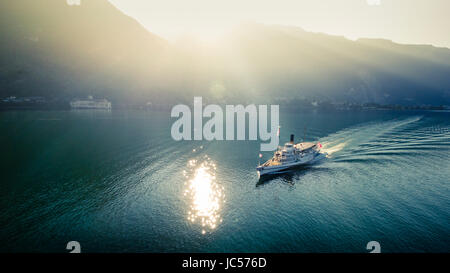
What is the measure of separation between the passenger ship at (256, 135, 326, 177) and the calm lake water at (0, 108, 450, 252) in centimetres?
278

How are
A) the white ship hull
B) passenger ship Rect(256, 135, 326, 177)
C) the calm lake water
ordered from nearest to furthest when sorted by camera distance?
the calm lake water → the white ship hull → passenger ship Rect(256, 135, 326, 177)

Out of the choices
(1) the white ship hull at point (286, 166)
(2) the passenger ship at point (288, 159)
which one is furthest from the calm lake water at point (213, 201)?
(2) the passenger ship at point (288, 159)

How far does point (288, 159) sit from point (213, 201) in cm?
2903

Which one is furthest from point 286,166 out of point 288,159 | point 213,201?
point 213,201

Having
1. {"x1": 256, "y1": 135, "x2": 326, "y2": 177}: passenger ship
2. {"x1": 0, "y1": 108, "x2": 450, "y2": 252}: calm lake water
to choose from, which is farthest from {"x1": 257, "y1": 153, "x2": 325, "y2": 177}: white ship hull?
{"x1": 0, "y1": 108, "x2": 450, "y2": 252}: calm lake water

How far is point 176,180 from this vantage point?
51031mm

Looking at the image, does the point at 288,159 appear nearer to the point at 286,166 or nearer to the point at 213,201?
the point at 286,166

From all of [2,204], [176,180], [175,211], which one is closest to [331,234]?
[175,211]

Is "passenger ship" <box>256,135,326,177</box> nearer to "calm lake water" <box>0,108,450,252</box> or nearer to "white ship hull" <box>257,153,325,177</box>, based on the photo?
"white ship hull" <box>257,153,325,177</box>

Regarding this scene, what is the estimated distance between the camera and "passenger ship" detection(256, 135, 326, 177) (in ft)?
184

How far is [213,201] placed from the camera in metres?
41.9

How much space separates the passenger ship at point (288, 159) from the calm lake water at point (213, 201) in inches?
109
